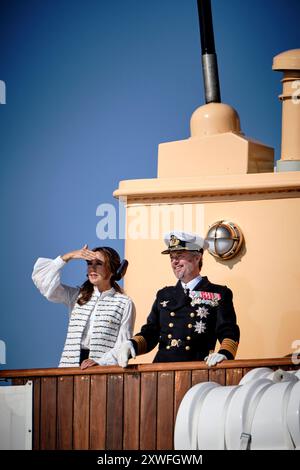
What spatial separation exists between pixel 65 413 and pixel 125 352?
0.56 m

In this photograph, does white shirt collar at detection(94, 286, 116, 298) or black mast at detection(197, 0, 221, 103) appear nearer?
white shirt collar at detection(94, 286, 116, 298)

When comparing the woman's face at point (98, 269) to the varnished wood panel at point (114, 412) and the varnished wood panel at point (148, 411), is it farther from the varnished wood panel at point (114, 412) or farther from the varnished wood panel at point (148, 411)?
the varnished wood panel at point (148, 411)

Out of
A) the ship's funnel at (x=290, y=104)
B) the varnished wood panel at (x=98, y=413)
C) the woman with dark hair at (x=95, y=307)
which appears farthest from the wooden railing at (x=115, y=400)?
the ship's funnel at (x=290, y=104)

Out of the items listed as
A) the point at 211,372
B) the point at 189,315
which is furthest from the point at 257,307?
the point at 211,372

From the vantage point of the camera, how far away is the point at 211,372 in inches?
399

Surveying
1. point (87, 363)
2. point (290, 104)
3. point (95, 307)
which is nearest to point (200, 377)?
point (87, 363)

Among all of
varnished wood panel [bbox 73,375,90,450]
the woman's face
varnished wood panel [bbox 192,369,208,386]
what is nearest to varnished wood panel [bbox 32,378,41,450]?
varnished wood panel [bbox 73,375,90,450]

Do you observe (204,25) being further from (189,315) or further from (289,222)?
(189,315)

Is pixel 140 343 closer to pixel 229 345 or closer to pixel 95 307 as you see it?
pixel 229 345

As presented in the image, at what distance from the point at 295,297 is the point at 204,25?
2512 millimetres

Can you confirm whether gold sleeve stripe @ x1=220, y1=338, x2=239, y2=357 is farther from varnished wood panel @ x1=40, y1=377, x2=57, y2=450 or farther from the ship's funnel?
the ship's funnel

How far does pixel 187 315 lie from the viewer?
10.9 meters

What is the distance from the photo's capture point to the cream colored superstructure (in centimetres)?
1197

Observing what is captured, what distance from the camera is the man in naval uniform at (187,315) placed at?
35.6 ft
